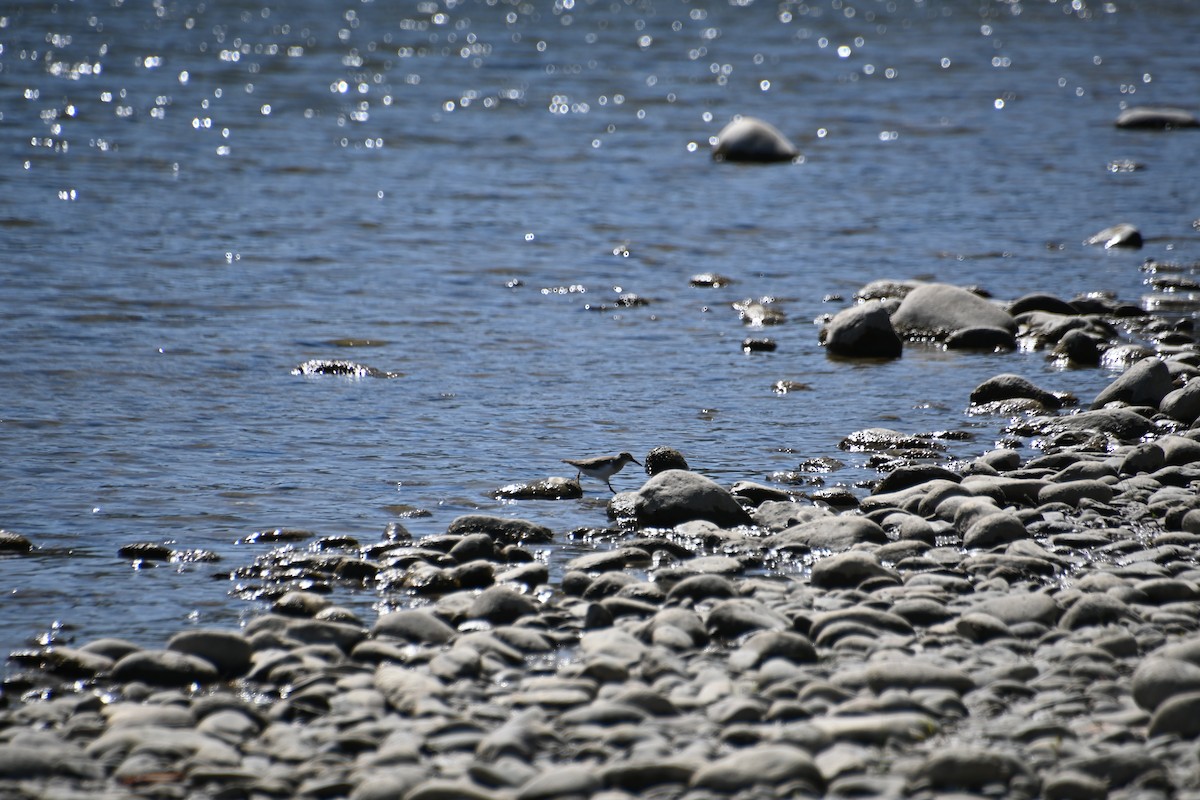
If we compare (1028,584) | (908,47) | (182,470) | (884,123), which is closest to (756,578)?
(1028,584)

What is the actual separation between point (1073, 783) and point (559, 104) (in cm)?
2332

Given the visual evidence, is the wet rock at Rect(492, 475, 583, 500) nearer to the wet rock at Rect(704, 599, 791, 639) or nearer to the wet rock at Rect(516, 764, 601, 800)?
the wet rock at Rect(704, 599, 791, 639)

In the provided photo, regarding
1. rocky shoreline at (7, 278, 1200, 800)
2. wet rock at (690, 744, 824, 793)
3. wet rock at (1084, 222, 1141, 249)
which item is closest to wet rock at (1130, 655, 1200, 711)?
rocky shoreline at (7, 278, 1200, 800)

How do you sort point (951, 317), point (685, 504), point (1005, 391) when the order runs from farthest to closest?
point (951, 317), point (1005, 391), point (685, 504)

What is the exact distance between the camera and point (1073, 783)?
4.59 m

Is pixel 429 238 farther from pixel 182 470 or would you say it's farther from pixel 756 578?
pixel 756 578

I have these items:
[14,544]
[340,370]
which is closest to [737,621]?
[14,544]

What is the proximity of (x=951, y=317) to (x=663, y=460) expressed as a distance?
4.79 metres

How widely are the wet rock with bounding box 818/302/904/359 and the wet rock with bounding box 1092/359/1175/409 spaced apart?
2.25 metres

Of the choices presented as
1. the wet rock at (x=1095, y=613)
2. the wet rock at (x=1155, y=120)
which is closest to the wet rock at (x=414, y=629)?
the wet rock at (x=1095, y=613)

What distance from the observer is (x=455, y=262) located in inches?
604

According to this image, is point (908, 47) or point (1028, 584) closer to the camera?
point (1028, 584)

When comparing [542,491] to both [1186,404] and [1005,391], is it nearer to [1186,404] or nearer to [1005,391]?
[1005,391]

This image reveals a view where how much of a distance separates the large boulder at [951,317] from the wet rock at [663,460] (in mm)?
4435
